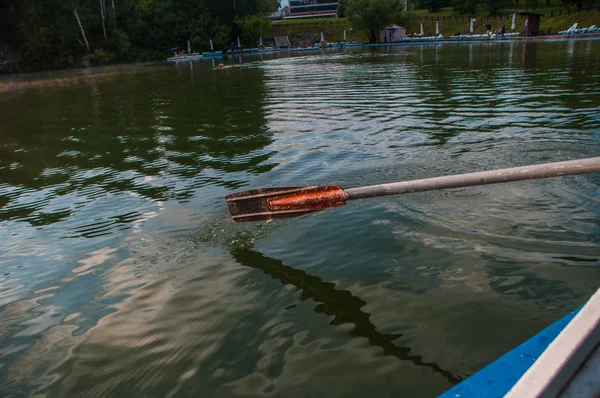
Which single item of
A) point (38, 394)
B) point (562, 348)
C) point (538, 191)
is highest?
point (562, 348)

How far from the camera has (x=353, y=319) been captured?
4.75 m

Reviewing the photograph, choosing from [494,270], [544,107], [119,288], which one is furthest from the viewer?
[544,107]

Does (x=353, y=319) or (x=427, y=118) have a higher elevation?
(x=427, y=118)

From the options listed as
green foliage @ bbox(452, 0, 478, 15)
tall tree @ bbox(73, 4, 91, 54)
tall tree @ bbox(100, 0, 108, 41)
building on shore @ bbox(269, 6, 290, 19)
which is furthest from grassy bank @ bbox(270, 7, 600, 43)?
tall tree @ bbox(73, 4, 91, 54)

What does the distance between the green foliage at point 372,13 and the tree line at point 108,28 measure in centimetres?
2908

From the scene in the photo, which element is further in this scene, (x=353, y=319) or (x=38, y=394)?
(x=353, y=319)

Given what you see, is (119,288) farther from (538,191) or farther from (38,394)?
(538,191)

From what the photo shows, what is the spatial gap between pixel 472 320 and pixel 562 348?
258 cm

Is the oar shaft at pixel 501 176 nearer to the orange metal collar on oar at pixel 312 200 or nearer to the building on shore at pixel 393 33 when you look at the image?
the orange metal collar on oar at pixel 312 200

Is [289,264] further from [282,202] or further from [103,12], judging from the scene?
[103,12]

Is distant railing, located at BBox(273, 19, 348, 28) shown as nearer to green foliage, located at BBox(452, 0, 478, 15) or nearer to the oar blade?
green foliage, located at BBox(452, 0, 478, 15)

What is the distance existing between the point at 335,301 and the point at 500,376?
2530mm

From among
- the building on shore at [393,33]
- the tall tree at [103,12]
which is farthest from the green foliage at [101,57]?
the building on shore at [393,33]

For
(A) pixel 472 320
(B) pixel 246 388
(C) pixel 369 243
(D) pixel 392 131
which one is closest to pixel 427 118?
(D) pixel 392 131
